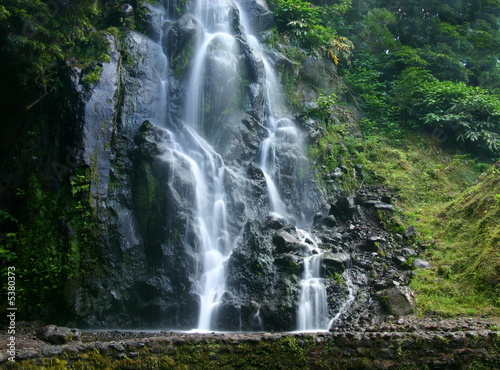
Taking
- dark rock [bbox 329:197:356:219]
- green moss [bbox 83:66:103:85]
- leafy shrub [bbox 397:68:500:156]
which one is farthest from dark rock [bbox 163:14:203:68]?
leafy shrub [bbox 397:68:500:156]

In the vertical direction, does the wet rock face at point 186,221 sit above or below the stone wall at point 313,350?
above

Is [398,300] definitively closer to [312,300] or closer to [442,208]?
[312,300]

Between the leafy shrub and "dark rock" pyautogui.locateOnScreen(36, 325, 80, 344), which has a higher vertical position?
the leafy shrub

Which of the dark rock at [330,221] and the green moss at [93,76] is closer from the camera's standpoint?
the green moss at [93,76]

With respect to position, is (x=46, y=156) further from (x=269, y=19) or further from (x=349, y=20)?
(x=349, y=20)

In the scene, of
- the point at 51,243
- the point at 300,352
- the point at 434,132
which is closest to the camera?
the point at 300,352

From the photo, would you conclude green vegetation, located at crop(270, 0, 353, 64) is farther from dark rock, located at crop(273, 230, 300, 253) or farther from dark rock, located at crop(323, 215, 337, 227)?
dark rock, located at crop(273, 230, 300, 253)

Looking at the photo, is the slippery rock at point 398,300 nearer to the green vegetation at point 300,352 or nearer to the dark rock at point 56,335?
the green vegetation at point 300,352

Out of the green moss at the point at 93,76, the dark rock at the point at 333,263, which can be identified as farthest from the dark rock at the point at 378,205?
the green moss at the point at 93,76

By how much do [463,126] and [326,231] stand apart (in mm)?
8159

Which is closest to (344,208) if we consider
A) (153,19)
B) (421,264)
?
(421,264)

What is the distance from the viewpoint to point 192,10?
13906mm

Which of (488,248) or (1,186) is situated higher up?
(1,186)

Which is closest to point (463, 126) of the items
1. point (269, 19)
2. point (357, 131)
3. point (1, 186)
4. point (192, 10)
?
point (357, 131)
